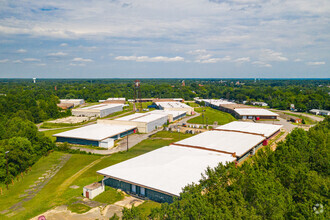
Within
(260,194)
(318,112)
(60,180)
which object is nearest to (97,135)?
(60,180)

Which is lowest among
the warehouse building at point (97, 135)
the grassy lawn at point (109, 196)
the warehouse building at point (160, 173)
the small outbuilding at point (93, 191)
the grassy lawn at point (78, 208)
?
the grassy lawn at point (78, 208)

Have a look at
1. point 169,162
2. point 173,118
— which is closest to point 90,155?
point 169,162

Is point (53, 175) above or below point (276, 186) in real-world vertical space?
below

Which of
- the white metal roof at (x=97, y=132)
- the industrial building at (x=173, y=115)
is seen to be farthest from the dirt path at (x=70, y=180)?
the industrial building at (x=173, y=115)

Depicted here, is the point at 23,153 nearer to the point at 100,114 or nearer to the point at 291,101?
the point at 100,114

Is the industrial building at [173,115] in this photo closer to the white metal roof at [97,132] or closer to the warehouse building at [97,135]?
the white metal roof at [97,132]

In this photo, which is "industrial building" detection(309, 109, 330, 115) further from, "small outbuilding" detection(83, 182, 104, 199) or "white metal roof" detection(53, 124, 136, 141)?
"small outbuilding" detection(83, 182, 104, 199)

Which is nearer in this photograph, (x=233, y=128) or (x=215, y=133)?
(x=215, y=133)
